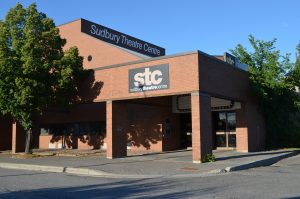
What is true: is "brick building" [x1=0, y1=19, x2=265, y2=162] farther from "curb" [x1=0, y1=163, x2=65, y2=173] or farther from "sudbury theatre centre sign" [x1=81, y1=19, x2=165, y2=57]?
"curb" [x1=0, y1=163, x2=65, y2=173]

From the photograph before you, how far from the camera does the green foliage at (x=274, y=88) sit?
26.9m

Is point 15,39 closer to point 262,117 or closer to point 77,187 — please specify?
point 77,187

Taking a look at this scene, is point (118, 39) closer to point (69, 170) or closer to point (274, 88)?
point (274, 88)

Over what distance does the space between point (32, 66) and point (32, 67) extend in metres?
0.08

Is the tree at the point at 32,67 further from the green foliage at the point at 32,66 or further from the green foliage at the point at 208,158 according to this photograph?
the green foliage at the point at 208,158

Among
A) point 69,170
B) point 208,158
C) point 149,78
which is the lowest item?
point 69,170

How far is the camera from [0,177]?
1516cm

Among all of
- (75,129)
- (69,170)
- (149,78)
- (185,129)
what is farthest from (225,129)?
(69,170)

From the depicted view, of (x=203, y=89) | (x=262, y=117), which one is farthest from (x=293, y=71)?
(x=203, y=89)

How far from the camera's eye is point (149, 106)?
29.3 meters

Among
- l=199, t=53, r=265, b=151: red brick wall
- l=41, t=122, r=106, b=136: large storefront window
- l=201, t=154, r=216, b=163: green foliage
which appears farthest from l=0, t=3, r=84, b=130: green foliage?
l=201, t=154, r=216, b=163: green foliage

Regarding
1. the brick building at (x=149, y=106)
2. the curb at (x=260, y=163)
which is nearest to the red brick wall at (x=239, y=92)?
the brick building at (x=149, y=106)

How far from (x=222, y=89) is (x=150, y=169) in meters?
7.58

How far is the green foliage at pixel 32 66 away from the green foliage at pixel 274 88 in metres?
11.7
